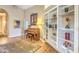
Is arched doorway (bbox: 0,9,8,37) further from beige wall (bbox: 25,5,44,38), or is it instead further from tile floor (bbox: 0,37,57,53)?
beige wall (bbox: 25,5,44,38)

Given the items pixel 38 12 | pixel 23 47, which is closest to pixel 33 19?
pixel 38 12

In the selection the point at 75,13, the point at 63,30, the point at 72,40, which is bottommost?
the point at 72,40

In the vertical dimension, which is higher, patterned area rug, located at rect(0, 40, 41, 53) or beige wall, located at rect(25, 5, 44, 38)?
beige wall, located at rect(25, 5, 44, 38)

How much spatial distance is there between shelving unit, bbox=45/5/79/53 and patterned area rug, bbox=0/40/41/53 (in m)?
0.26

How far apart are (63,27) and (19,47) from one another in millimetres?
770

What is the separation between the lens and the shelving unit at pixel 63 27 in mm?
2057

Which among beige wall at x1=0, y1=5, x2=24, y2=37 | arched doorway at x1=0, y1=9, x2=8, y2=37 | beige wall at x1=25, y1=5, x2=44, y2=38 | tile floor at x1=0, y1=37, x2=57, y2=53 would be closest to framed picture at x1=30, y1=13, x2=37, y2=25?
beige wall at x1=25, y1=5, x2=44, y2=38

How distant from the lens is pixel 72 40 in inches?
81.1

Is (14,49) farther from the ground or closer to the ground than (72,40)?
closer to the ground

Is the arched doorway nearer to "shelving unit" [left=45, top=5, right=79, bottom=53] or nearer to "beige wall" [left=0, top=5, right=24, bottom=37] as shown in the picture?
"beige wall" [left=0, top=5, right=24, bottom=37]

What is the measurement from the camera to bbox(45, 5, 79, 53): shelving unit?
6.75 feet
